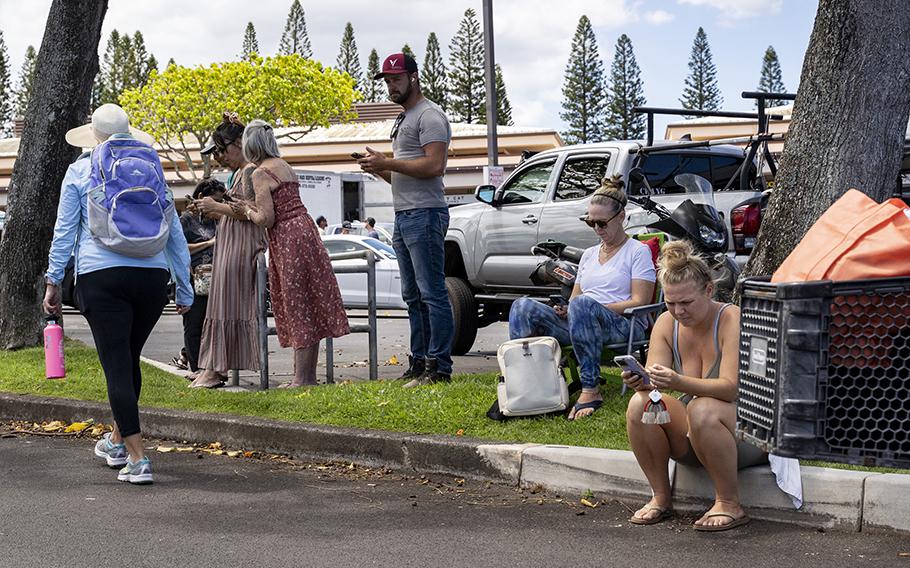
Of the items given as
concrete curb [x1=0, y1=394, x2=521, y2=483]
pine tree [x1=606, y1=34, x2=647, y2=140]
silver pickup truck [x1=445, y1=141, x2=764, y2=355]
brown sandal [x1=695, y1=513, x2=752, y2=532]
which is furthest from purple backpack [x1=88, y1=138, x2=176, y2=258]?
pine tree [x1=606, y1=34, x2=647, y2=140]

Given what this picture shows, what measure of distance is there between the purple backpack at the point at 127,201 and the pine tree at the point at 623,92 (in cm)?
6665

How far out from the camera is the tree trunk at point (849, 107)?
6.95 metres

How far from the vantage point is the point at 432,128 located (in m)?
8.32

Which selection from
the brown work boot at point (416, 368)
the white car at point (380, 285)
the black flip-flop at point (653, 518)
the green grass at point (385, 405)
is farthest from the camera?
the white car at point (380, 285)

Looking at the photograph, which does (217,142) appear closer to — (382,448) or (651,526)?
(382,448)

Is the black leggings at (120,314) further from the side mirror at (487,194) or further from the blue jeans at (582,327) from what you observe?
the side mirror at (487,194)

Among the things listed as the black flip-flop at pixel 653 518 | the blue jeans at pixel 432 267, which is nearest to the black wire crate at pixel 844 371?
the black flip-flop at pixel 653 518

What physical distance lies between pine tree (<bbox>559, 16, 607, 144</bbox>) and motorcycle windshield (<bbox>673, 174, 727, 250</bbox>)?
6164 centimetres

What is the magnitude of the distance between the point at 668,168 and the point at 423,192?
133 inches

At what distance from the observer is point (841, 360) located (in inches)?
119

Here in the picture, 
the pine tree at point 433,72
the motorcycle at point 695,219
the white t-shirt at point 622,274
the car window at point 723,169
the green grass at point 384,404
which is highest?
the pine tree at point 433,72

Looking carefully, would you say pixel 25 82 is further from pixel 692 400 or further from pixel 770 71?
pixel 692 400

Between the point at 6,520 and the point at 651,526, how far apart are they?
2851mm

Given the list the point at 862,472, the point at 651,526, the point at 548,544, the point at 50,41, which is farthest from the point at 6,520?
the point at 50,41
